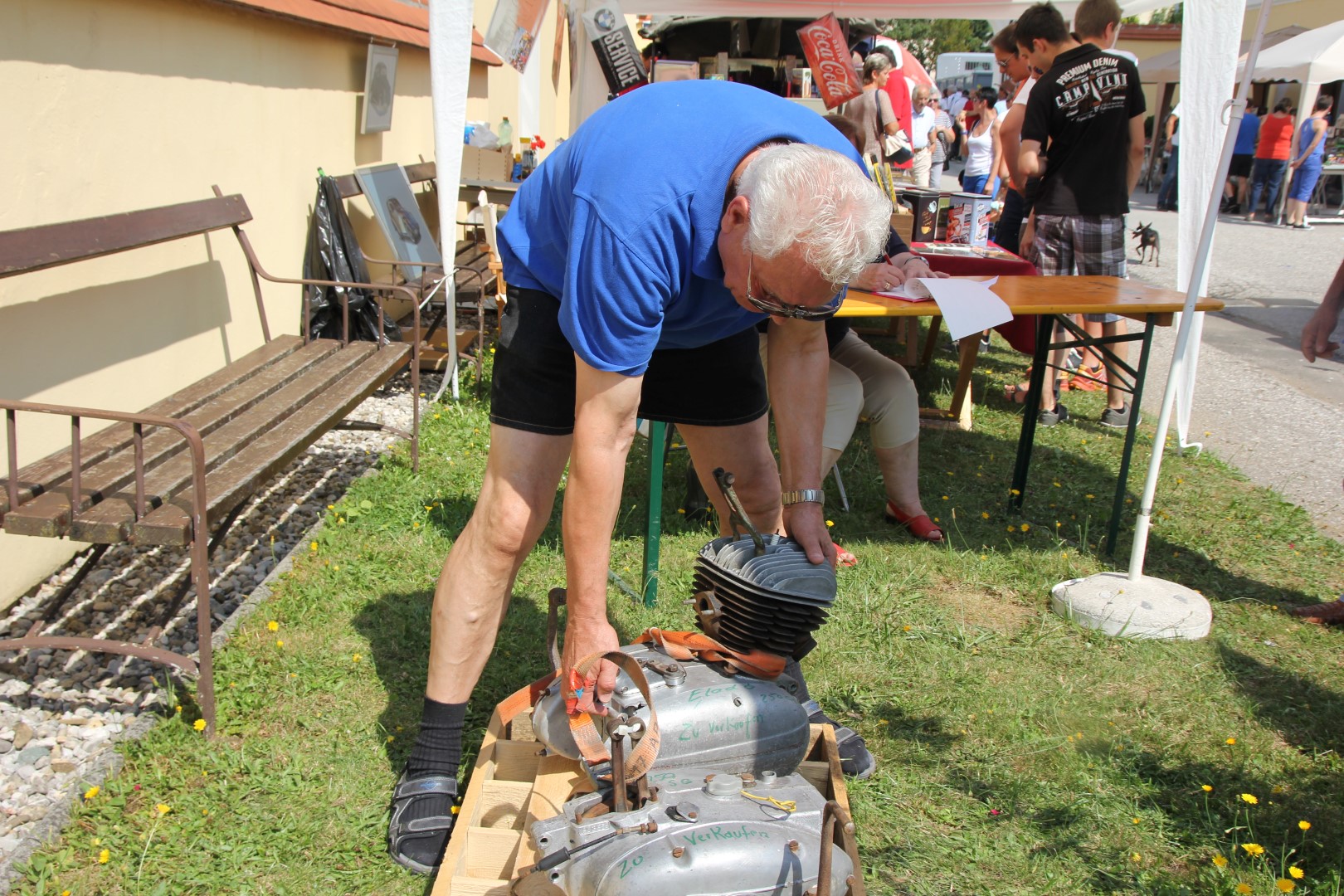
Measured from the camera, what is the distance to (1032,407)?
411 centimetres

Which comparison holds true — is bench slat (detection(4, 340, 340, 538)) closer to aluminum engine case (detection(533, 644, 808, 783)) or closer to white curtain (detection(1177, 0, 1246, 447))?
aluminum engine case (detection(533, 644, 808, 783))

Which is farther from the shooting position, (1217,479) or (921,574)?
(1217,479)

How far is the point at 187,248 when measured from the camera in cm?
413

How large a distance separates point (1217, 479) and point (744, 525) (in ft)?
12.4

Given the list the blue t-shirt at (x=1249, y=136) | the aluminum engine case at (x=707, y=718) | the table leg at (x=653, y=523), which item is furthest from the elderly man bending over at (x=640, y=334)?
the blue t-shirt at (x=1249, y=136)

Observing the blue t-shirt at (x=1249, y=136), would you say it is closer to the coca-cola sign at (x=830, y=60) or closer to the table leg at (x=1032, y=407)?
the coca-cola sign at (x=830, y=60)

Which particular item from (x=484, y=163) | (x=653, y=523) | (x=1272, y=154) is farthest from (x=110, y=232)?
(x=1272, y=154)

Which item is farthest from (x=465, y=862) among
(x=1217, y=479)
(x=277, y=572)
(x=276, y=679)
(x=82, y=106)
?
(x=1217, y=479)

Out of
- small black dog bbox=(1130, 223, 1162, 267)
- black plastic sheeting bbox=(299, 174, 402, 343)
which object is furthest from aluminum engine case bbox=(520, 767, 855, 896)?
small black dog bbox=(1130, 223, 1162, 267)

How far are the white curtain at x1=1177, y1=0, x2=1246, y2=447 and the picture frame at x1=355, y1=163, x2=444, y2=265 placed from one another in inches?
153

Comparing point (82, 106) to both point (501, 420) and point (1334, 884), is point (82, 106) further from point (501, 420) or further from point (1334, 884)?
Answer: point (1334, 884)

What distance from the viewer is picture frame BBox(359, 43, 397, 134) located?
611cm

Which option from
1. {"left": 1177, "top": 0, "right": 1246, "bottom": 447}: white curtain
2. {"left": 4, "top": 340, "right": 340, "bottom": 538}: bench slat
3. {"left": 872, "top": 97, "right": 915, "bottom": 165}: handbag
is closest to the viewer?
{"left": 4, "top": 340, "right": 340, "bottom": 538}: bench slat

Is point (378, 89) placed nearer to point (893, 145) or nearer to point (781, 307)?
point (893, 145)
